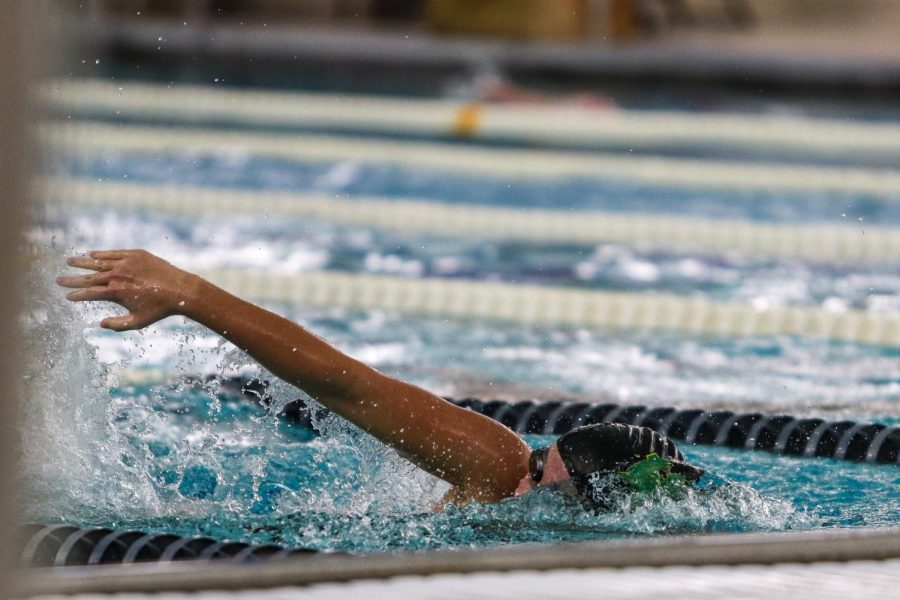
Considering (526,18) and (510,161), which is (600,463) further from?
(526,18)

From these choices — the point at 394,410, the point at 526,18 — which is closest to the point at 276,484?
the point at 394,410

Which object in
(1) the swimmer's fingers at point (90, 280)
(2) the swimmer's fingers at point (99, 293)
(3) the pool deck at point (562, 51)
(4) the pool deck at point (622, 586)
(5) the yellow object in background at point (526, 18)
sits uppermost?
(5) the yellow object in background at point (526, 18)

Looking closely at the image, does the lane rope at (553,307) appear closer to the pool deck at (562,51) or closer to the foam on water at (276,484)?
the foam on water at (276,484)

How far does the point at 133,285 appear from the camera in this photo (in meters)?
1.95

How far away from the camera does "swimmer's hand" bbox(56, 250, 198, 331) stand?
193cm

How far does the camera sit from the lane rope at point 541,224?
5559 mm

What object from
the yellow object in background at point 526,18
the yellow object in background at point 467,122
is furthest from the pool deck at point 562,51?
the yellow object in background at point 467,122

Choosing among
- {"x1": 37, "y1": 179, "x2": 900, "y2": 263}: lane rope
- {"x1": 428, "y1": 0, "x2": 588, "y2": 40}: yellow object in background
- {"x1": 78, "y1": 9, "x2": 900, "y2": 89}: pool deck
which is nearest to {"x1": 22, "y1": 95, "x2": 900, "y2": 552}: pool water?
{"x1": 37, "y1": 179, "x2": 900, "y2": 263}: lane rope

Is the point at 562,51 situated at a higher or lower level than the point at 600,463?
higher

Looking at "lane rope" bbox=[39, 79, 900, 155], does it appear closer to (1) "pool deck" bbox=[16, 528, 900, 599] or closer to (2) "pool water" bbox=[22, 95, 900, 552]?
(2) "pool water" bbox=[22, 95, 900, 552]

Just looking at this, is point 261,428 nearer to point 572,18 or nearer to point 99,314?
point 99,314

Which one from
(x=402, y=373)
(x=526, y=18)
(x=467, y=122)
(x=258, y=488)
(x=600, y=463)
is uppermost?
(x=526, y=18)

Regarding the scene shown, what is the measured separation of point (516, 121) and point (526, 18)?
68.7 inches

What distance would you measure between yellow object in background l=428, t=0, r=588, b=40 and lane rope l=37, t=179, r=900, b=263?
3.38 metres
